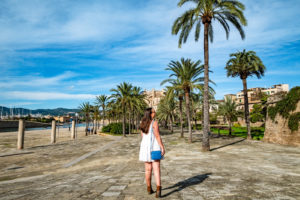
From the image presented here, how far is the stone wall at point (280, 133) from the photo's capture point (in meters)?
15.1

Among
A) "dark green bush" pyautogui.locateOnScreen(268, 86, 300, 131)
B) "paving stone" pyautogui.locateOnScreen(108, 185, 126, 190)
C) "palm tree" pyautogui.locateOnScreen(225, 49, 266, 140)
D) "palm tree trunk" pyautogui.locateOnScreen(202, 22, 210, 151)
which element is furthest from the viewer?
"palm tree" pyautogui.locateOnScreen(225, 49, 266, 140)

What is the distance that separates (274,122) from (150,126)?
18.7 meters

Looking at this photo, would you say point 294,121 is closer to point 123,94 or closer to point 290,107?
point 290,107

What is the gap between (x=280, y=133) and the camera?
16.7m

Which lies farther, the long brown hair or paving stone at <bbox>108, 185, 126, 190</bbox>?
paving stone at <bbox>108, 185, 126, 190</bbox>

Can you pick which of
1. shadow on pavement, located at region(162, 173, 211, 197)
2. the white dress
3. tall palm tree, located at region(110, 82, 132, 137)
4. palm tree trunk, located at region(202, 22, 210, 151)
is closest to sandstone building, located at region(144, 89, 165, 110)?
tall palm tree, located at region(110, 82, 132, 137)

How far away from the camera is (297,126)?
14.7 metres

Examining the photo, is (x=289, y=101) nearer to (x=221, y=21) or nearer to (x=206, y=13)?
(x=221, y=21)

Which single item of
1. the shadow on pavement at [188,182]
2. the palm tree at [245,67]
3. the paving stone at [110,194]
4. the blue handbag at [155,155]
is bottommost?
the shadow on pavement at [188,182]

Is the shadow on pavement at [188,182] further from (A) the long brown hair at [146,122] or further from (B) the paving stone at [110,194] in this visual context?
(A) the long brown hair at [146,122]

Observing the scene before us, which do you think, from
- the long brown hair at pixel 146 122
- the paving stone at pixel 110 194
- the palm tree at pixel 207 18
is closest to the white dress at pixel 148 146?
the long brown hair at pixel 146 122

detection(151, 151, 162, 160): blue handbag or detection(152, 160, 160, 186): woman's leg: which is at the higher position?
detection(151, 151, 162, 160): blue handbag

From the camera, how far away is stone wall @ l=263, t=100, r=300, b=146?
15.1 m

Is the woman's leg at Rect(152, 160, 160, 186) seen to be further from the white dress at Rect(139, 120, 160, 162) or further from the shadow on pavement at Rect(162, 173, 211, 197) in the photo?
the shadow on pavement at Rect(162, 173, 211, 197)
